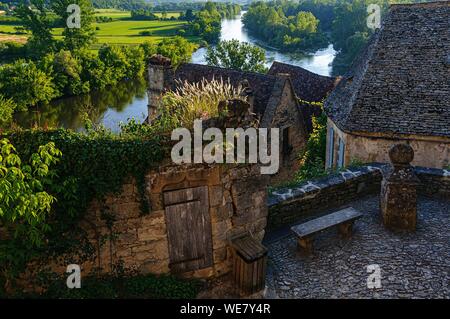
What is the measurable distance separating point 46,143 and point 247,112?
3002 mm

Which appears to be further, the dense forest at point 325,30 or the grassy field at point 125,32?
the grassy field at point 125,32

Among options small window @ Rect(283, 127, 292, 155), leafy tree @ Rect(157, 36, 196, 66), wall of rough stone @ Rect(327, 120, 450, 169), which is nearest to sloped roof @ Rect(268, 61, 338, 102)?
small window @ Rect(283, 127, 292, 155)

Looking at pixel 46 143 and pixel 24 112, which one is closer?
pixel 46 143

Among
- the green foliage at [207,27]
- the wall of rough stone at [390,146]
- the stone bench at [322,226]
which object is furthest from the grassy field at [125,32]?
the stone bench at [322,226]

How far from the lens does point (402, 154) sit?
8.15 metres

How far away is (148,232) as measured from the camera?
21.5ft

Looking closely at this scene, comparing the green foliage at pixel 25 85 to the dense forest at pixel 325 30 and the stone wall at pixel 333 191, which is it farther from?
the stone wall at pixel 333 191

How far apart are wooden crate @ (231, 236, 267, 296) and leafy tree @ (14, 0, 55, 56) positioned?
52.0 metres

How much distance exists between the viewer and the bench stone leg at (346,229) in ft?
27.1

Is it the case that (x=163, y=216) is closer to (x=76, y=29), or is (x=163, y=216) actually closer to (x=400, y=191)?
(x=400, y=191)

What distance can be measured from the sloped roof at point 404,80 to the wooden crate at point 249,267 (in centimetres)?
783
